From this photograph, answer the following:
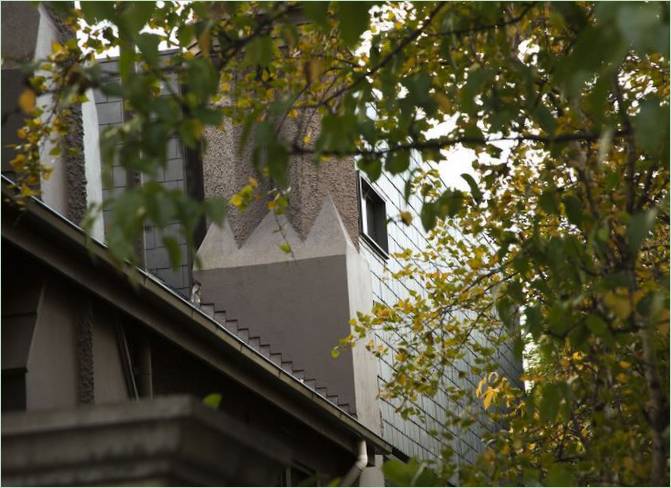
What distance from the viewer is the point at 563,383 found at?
6.43m

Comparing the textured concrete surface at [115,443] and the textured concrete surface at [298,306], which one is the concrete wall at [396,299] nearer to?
the textured concrete surface at [298,306]

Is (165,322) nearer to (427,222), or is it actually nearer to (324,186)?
(427,222)

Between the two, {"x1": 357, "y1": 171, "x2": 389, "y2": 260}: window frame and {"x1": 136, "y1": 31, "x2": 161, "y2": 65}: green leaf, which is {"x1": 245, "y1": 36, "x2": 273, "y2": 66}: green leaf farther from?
{"x1": 357, "y1": 171, "x2": 389, "y2": 260}: window frame

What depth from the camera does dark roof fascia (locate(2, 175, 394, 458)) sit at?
10.3m

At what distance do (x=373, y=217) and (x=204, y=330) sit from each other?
35.8ft

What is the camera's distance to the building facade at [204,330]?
4129mm

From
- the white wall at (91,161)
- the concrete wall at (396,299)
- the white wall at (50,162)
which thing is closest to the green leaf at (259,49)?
the white wall at (50,162)

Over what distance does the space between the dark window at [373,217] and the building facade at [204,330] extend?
0.04 m

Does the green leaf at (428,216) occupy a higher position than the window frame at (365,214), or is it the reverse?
the window frame at (365,214)

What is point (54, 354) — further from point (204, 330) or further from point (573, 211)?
point (573, 211)

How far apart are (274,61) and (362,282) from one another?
14335 mm

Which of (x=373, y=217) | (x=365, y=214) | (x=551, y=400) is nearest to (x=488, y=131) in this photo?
(x=551, y=400)

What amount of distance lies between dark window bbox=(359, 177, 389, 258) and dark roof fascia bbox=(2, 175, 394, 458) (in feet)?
15.7

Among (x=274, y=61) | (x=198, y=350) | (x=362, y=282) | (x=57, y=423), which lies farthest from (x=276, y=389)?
(x=57, y=423)
